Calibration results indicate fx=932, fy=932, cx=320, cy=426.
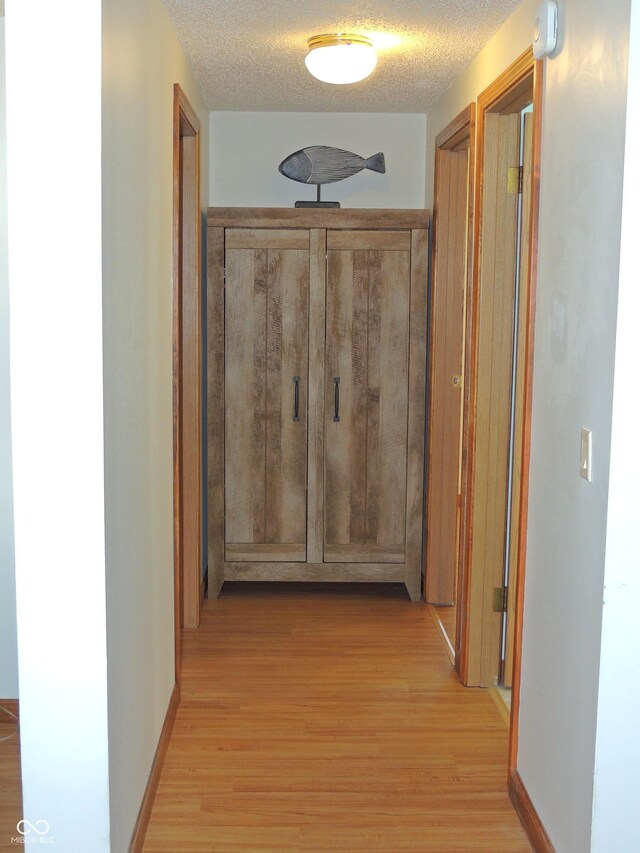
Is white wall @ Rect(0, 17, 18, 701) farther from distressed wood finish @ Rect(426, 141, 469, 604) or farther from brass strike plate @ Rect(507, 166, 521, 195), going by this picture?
distressed wood finish @ Rect(426, 141, 469, 604)

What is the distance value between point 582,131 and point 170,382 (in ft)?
5.23

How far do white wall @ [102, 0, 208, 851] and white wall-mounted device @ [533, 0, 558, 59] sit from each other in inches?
40.7

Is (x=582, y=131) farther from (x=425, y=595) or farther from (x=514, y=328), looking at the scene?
(x=425, y=595)

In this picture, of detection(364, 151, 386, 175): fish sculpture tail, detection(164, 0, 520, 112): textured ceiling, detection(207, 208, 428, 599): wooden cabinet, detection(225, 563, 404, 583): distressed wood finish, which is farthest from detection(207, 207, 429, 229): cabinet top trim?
detection(225, 563, 404, 583): distressed wood finish

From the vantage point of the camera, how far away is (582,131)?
6.98 ft

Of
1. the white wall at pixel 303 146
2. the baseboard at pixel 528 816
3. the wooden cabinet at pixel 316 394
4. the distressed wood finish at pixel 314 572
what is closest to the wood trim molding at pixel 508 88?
the wooden cabinet at pixel 316 394

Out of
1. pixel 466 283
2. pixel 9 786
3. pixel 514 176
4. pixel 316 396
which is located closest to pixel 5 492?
pixel 9 786

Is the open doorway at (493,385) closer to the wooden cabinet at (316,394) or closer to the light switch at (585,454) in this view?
the wooden cabinet at (316,394)

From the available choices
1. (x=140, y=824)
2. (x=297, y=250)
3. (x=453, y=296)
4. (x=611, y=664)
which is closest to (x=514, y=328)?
(x=453, y=296)

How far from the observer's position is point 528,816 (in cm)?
253

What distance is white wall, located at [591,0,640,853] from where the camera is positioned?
1.83 metres

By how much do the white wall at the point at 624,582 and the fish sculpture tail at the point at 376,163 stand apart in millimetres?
2729

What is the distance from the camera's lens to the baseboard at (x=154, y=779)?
2.38 meters

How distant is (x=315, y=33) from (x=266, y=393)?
5.77ft
